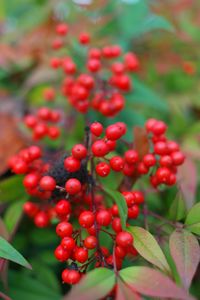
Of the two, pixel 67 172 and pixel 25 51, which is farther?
pixel 25 51

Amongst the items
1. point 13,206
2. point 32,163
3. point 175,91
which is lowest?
point 175,91

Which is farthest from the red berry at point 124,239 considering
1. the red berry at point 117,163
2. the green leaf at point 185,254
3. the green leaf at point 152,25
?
the green leaf at point 152,25

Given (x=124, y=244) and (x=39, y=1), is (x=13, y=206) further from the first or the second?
(x=39, y=1)

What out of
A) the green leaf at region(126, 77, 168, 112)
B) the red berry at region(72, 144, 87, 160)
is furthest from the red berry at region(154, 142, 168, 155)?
the green leaf at region(126, 77, 168, 112)

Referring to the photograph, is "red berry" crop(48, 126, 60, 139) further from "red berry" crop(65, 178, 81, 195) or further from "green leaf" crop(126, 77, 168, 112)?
"red berry" crop(65, 178, 81, 195)

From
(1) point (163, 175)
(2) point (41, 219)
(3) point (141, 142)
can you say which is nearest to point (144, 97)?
(3) point (141, 142)

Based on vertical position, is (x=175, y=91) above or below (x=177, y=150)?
below

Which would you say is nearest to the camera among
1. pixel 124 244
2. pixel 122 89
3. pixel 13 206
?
pixel 124 244

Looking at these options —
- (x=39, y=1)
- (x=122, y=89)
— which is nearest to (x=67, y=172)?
(x=122, y=89)
